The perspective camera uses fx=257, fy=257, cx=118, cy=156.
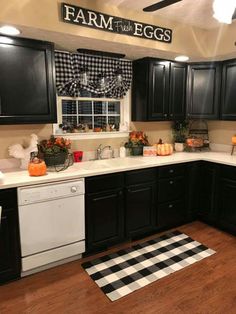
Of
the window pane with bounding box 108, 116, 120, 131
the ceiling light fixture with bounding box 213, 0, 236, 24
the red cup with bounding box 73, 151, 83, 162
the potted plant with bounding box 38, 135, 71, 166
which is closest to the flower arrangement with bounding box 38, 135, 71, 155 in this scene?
the potted plant with bounding box 38, 135, 71, 166

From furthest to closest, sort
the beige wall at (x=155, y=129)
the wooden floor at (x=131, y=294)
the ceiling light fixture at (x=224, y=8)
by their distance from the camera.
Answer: the beige wall at (x=155, y=129) < the wooden floor at (x=131, y=294) < the ceiling light fixture at (x=224, y=8)

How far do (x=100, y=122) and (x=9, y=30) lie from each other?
1547 millimetres

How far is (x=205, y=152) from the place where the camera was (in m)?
3.81

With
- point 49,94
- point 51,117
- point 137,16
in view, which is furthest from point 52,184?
point 137,16

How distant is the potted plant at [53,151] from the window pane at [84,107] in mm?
639

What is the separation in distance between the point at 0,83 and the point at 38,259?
1637mm

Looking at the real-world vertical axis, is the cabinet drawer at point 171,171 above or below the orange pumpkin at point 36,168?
below

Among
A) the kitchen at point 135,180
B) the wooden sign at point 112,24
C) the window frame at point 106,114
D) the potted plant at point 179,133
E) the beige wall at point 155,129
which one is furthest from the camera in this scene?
the potted plant at point 179,133

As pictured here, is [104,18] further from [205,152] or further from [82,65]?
[205,152]

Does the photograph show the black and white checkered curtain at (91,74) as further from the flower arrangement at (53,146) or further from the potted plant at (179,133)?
the potted plant at (179,133)

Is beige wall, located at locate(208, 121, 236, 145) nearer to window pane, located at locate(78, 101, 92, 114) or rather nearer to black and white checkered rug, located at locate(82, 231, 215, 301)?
black and white checkered rug, located at locate(82, 231, 215, 301)

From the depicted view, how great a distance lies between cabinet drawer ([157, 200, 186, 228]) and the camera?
318cm

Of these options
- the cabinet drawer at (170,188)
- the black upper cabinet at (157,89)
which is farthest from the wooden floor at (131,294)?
the black upper cabinet at (157,89)

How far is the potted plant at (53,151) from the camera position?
8.66 ft
